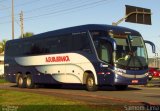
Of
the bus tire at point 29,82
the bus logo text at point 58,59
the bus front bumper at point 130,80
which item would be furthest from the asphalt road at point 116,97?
the bus tire at point 29,82

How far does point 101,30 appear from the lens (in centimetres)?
2388

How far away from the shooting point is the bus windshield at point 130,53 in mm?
23266

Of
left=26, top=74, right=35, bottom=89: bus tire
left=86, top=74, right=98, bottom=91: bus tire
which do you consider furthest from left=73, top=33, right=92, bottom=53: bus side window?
left=26, top=74, right=35, bottom=89: bus tire

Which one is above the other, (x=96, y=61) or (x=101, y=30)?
(x=101, y=30)

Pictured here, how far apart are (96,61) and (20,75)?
947 centimetres

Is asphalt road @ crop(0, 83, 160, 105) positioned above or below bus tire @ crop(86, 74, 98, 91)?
below

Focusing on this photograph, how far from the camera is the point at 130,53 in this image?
23.5 meters

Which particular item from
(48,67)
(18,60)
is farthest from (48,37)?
(18,60)

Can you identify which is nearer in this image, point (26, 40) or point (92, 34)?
point (92, 34)

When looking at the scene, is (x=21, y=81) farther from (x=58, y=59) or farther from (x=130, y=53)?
(x=130, y=53)

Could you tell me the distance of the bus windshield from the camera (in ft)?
76.3

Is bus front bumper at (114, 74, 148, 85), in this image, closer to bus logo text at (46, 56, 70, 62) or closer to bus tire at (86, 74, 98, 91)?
bus tire at (86, 74, 98, 91)

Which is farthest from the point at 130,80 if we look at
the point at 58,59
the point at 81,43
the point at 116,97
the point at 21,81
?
the point at 21,81

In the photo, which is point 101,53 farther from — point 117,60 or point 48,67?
point 48,67
